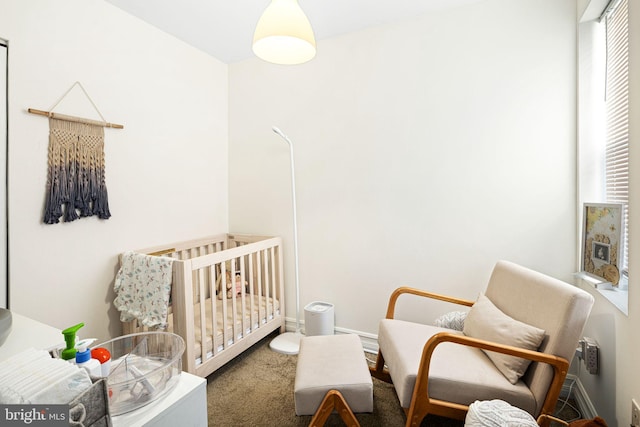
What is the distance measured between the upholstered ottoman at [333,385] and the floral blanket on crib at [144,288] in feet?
2.98

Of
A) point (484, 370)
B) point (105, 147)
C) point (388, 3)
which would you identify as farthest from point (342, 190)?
point (105, 147)

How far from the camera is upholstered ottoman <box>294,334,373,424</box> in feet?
4.67

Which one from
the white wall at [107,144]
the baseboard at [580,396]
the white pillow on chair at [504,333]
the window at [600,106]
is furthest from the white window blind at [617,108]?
the white wall at [107,144]

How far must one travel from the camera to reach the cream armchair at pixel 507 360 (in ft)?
4.43

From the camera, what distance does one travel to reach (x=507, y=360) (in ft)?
4.75

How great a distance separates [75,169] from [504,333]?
255 cm

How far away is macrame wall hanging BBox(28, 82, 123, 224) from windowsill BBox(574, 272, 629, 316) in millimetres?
2854

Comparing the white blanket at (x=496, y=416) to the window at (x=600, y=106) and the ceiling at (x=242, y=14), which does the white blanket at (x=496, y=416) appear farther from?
the ceiling at (x=242, y=14)

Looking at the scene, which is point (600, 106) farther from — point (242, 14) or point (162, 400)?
point (162, 400)

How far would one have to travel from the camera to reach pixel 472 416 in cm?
125

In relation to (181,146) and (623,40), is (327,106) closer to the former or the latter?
(181,146)

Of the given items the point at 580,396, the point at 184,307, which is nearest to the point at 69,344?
the point at 184,307

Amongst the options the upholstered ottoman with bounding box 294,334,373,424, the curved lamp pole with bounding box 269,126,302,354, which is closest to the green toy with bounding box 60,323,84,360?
the upholstered ottoman with bounding box 294,334,373,424

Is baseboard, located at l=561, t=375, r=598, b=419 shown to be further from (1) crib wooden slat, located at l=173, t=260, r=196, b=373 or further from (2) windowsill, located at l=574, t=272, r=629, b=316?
(1) crib wooden slat, located at l=173, t=260, r=196, b=373
